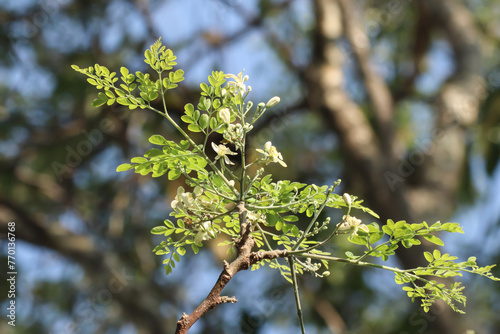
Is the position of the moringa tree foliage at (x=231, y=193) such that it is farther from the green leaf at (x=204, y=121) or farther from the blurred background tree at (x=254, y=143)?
the blurred background tree at (x=254, y=143)

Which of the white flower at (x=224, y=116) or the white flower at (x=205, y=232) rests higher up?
the white flower at (x=224, y=116)

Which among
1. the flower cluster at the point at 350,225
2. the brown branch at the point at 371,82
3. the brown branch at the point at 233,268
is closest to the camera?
the brown branch at the point at 233,268

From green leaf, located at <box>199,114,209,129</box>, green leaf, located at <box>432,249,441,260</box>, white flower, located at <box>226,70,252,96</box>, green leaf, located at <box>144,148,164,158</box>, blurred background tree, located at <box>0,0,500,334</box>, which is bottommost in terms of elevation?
green leaf, located at <box>144,148,164,158</box>

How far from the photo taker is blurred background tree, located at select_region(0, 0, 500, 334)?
4.30 metres

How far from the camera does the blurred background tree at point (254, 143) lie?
4301mm

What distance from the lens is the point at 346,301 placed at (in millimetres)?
5742

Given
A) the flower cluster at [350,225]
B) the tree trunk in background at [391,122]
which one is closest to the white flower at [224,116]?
the flower cluster at [350,225]

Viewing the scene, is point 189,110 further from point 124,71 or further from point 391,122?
point 391,122

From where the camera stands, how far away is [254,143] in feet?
14.0

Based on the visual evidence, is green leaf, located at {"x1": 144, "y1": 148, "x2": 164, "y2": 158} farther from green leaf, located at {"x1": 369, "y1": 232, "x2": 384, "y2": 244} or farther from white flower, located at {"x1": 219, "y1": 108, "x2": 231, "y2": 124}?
green leaf, located at {"x1": 369, "y1": 232, "x2": 384, "y2": 244}

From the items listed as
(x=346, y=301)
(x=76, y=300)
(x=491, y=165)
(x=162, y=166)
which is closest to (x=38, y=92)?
(x=76, y=300)

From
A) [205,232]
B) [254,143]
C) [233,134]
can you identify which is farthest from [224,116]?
[254,143]

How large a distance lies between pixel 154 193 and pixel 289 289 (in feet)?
6.14

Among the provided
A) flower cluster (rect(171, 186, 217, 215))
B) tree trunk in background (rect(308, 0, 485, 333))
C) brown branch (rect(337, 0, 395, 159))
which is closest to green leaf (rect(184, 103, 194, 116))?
flower cluster (rect(171, 186, 217, 215))
